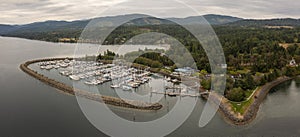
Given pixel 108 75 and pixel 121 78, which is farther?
pixel 108 75

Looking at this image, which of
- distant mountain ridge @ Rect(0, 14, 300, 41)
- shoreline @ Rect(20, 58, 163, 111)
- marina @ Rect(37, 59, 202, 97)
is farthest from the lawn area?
distant mountain ridge @ Rect(0, 14, 300, 41)

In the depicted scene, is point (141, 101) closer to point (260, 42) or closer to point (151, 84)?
point (151, 84)

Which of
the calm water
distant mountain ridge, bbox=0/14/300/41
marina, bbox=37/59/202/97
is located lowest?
the calm water

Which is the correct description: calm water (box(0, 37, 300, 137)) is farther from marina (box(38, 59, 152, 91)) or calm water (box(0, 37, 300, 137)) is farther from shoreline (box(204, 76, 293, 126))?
marina (box(38, 59, 152, 91))

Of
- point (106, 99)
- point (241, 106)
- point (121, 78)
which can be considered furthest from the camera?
point (121, 78)

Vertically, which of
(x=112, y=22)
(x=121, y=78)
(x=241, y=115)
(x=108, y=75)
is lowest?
(x=241, y=115)

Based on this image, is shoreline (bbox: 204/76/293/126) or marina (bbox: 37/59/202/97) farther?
marina (bbox: 37/59/202/97)

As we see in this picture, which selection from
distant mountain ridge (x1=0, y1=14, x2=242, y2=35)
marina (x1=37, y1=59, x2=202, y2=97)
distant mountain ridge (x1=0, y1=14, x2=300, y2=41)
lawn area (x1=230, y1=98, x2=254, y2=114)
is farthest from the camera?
distant mountain ridge (x1=0, y1=14, x2=300, y2=41)

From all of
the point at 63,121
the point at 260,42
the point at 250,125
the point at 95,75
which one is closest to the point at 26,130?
the point at 63,121

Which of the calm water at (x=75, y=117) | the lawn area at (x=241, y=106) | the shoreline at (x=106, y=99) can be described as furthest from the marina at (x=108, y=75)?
the lawn area at (x=241, y=106)

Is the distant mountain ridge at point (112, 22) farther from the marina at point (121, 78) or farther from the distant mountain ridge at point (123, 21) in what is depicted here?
the marina at point (121, 78)

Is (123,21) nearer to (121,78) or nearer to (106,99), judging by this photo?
(121,78)

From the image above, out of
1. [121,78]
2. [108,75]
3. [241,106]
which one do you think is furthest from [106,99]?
[241,106]
